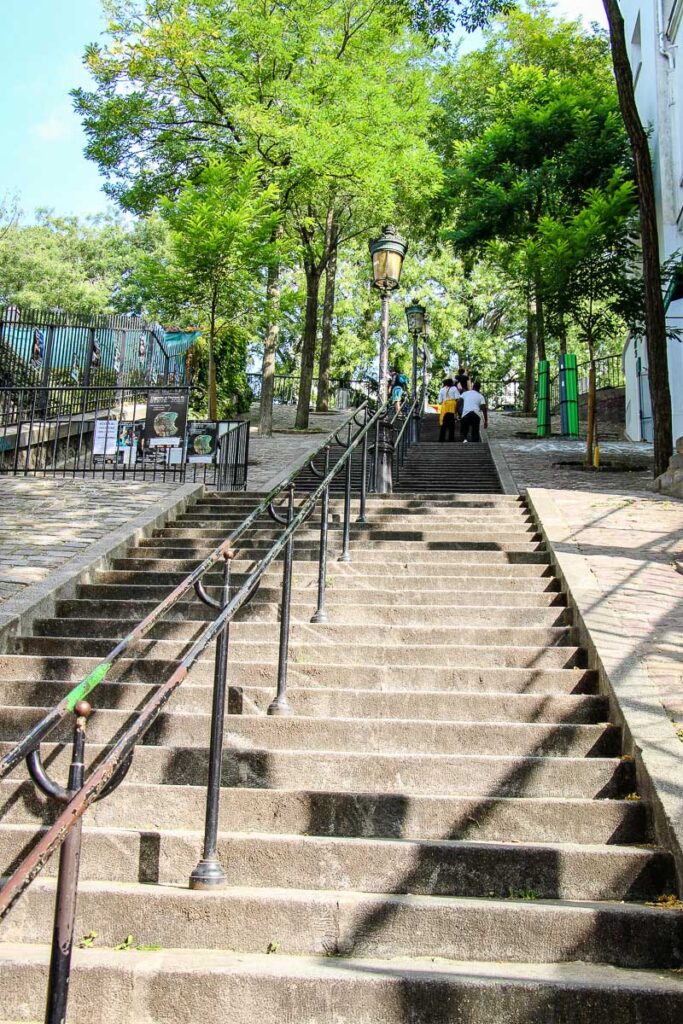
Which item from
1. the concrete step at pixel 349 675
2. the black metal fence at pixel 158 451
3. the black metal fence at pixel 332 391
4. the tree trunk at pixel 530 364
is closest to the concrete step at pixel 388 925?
the concrete step at pixel 349 675

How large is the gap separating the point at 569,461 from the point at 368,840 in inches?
523

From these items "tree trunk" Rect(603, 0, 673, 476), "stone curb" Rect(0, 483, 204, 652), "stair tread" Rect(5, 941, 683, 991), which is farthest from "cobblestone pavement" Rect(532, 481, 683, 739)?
"stone curb" Rect(0, 483, 204, 652)

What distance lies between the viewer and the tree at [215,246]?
15.0 meters

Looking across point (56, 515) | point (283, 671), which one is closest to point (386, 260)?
point (56, 515)

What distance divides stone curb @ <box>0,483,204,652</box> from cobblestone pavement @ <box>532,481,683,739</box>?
3.96 metres

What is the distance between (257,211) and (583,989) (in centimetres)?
1468

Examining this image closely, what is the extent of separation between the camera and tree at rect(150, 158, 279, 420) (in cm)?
1498

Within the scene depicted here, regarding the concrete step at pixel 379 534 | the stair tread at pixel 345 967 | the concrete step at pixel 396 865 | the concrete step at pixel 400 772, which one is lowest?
the stair tread at pixel 345 967

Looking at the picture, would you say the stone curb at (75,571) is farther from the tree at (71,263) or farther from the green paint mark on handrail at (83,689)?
the tree at (71,263)

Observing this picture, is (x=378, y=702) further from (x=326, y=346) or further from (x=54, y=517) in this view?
(x=326, y=346)

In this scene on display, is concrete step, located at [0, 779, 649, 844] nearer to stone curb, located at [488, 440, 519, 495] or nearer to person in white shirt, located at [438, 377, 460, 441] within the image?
stone curb, located at [488, 440, 519, 495]

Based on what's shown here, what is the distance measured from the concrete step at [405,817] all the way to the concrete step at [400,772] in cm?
14

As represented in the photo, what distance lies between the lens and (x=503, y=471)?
569 inches


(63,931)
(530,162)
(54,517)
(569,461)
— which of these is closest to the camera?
(63,931)
